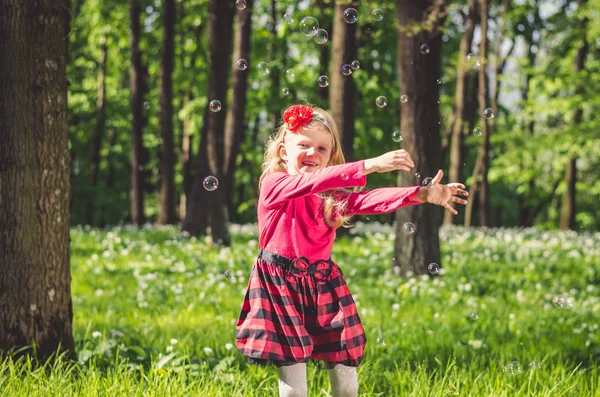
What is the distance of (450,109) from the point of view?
3016cm

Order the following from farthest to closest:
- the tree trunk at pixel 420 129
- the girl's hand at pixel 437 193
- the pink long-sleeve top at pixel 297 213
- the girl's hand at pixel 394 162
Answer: the tree trunk at pixel 420 129 < the pink long-sleeve top at pixel 297 213 < the girl's hand at pixel 437 193 < the girl's hand at pixel 394 162

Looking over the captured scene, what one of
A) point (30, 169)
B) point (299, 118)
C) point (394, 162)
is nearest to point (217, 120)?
point (30, 169)

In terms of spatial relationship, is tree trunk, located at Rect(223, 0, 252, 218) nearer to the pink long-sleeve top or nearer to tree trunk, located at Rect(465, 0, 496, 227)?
tree trunk, located at Rect(465, 0, 496, 227)

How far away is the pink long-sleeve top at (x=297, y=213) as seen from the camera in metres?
2.93

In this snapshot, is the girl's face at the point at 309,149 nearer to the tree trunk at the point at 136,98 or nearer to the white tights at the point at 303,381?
the white tights at the point at 303,381

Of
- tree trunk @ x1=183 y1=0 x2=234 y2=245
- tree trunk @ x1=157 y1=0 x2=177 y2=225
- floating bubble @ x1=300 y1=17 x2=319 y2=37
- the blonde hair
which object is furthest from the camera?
tree trunk @ x1=157 y1=0 x2=177 y2=225

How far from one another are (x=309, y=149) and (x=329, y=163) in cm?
22

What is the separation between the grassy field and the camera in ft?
13.0

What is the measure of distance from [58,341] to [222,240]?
8.11 m

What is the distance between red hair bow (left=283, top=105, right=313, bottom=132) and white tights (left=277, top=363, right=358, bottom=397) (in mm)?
1103

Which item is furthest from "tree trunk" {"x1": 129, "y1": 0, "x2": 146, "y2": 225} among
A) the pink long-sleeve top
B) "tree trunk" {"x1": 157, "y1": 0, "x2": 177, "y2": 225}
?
the pink long-sleeve top

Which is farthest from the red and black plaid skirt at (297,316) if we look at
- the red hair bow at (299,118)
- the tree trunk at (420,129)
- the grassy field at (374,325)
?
the tree trunk at (420,129)

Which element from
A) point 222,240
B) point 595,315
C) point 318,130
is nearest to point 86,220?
point 222,240

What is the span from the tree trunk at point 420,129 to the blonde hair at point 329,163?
5301mm
